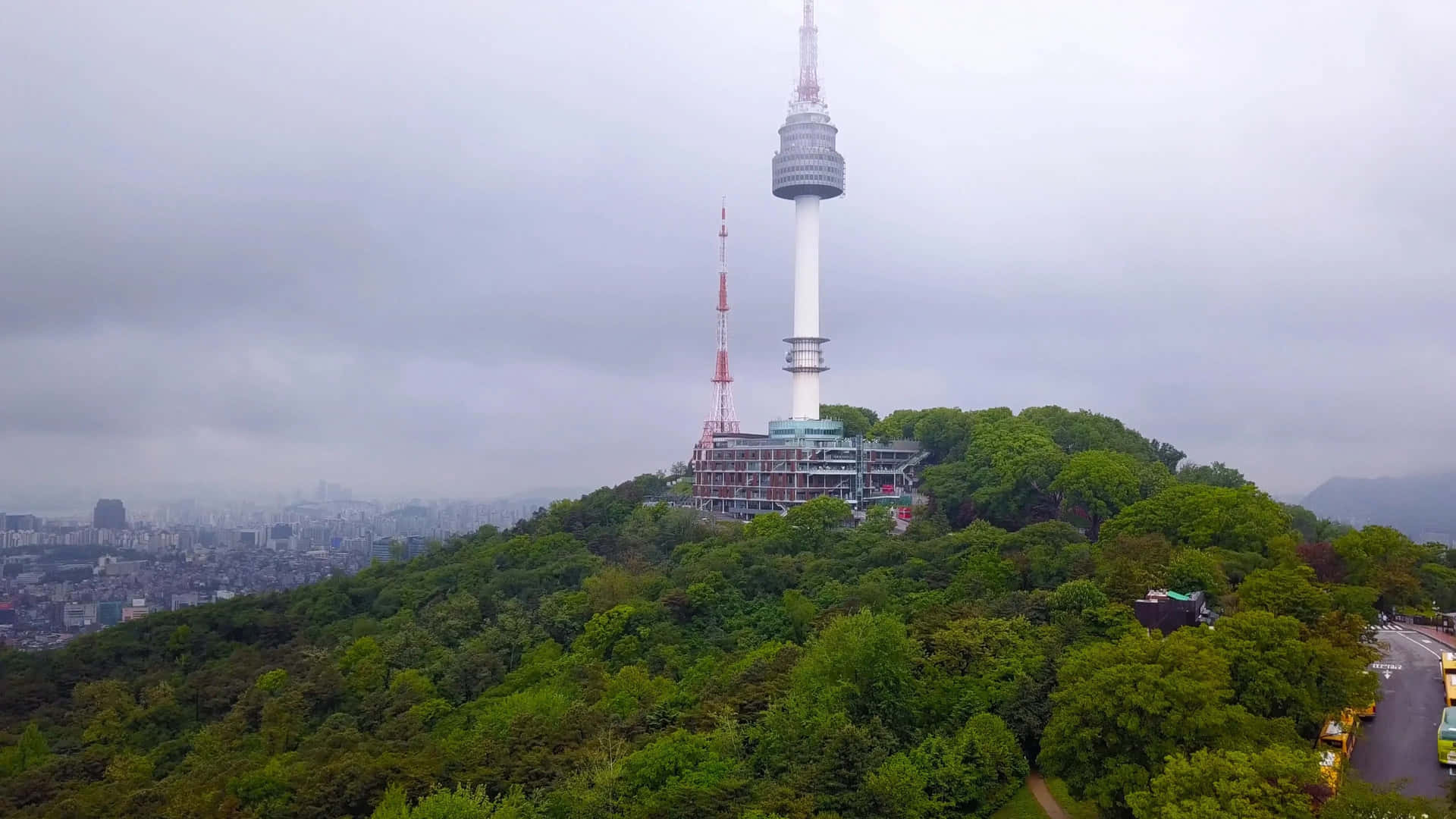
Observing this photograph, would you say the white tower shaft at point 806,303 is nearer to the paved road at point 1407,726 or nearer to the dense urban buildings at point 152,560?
the dense urban buildings at point 152,560

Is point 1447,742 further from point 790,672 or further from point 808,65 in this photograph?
point 808,65

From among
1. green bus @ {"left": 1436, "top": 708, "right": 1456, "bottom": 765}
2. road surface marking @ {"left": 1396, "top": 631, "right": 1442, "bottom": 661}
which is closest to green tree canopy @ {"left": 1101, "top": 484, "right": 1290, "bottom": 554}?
road surface marking @ {"left": 1396, "top": 631, "right": 1442, "bottom": 661}

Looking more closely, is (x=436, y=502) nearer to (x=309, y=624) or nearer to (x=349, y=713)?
(x=309, y=624)

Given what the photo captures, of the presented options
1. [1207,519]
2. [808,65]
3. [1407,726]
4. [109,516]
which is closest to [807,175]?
[808,65]

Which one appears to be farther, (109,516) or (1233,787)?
(109,516)

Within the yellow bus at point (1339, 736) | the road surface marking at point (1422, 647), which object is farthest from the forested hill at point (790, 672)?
the road surface marking at point (1422, 647)

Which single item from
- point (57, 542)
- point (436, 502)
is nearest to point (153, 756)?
point (57, 542)

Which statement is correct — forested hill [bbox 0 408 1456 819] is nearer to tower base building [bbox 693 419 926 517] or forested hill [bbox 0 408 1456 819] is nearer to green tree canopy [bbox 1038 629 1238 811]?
green tree canopy [bbox 1038 629 1238 811]
